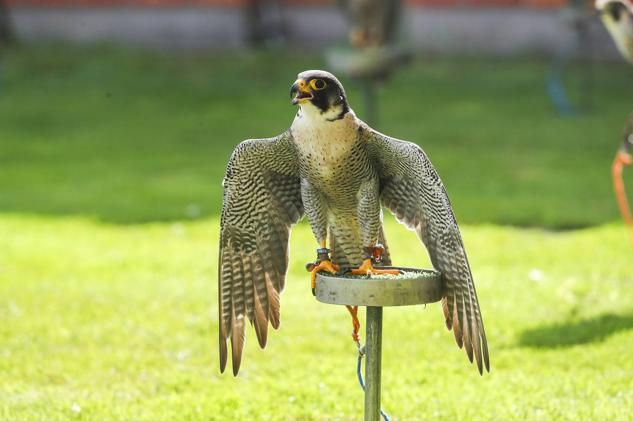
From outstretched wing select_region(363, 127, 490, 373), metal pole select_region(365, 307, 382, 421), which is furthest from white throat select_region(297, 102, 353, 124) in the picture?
metal pole select_region(365, 307, 382, 421)

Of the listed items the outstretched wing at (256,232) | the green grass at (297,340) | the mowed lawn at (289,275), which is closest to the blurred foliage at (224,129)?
the mowed lawn at (289,275)

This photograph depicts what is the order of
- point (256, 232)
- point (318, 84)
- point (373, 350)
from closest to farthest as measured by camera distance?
point (373, 350)
point (318, 84)
point (256, 232)

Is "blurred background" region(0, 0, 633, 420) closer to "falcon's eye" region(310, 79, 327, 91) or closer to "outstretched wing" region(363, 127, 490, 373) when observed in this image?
"outstretched wing" region(363, 127, 490, 373)

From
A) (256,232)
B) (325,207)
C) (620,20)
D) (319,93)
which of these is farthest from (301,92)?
(620,20)

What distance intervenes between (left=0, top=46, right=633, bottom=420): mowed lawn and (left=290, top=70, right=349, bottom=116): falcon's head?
1.68 metres

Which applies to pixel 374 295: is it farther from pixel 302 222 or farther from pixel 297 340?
pixel 302 222

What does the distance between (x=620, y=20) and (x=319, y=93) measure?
3.97m

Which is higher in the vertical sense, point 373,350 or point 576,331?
point 373,350

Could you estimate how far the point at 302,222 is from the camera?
9.42 m

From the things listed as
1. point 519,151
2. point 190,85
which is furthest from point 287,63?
point 519,151

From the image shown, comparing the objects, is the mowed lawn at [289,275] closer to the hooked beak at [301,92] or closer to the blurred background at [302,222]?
the blurred background at [302,222]

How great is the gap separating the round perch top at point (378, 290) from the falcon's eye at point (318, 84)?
664 mm

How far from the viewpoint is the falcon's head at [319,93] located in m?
3.69

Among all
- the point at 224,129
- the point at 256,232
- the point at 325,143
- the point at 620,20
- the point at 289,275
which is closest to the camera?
the point at 325,143
